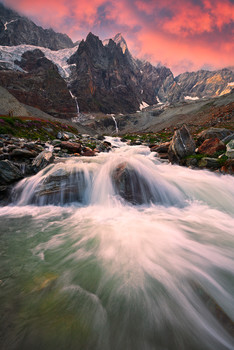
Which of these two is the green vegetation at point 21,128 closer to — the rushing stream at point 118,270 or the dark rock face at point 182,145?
the rushing stream at point 118,270

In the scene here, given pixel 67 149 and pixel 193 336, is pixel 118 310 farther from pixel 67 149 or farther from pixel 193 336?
pixel 67 149

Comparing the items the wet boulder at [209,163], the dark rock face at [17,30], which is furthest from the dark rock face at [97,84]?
the wet boulder at [209,163]

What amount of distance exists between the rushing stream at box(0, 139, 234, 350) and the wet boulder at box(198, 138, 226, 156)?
3.41m

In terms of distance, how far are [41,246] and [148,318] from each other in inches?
123

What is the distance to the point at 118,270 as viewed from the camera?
3.15 metres

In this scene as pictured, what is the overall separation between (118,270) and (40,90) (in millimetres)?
129306

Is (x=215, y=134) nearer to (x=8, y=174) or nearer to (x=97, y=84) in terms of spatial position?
(x=8, y=174)

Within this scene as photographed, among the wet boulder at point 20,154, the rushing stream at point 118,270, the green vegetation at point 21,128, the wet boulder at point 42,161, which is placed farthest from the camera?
the green vegetation at point 21,128

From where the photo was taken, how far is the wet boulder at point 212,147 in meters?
9.63

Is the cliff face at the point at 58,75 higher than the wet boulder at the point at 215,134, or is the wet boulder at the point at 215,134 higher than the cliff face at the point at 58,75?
the cliff face at the point at 58,75

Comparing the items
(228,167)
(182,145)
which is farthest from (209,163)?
(182,145)

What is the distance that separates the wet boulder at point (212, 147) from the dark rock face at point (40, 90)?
367ft

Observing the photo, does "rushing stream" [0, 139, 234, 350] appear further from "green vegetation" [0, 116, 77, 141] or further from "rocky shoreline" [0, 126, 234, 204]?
"green vegetation" [0, 116, 77, 141]

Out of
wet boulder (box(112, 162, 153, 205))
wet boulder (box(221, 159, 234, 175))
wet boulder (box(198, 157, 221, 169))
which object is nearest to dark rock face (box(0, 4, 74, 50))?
wet boulder (box(112, 162, 153, 205))
